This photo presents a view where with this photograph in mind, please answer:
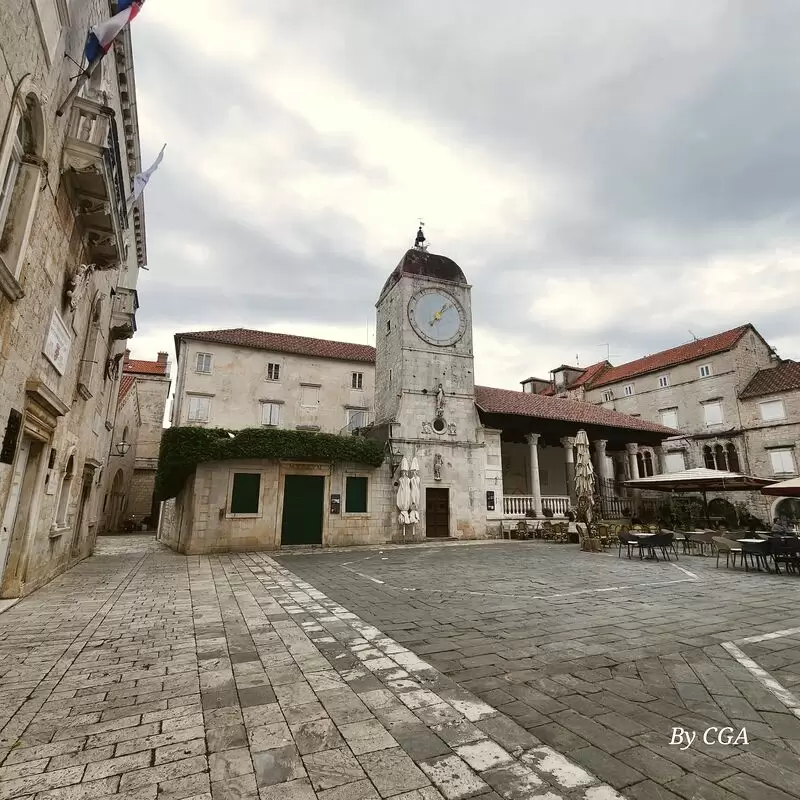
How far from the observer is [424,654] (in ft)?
15.0

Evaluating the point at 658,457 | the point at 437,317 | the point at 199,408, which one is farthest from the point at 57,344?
the point at 658,457

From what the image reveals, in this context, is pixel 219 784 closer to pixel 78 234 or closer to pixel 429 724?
pixel 429 724

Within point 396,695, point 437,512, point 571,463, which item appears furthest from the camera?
point 571,463

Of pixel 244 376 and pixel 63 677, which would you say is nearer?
pixel 63 677

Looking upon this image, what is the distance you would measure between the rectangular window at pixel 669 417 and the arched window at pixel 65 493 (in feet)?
111

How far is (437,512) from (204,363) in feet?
59.1

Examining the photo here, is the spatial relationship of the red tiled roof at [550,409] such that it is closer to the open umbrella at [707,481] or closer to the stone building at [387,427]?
the stone building at [387,427]

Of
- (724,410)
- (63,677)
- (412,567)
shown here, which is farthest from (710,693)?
(724,410)

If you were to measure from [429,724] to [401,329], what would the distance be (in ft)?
61.4

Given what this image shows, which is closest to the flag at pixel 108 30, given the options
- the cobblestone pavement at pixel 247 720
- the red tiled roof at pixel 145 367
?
the cobblestone pavement at pixel 247 720

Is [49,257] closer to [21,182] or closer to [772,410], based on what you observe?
[21,182]

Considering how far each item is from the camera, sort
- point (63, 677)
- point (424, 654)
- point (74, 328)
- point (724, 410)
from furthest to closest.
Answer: point (724, 410) < point (74, 328) < point (424, 654) < point (63, 677)

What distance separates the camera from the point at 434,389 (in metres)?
20.6

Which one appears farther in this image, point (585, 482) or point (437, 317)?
point (437, 317)
